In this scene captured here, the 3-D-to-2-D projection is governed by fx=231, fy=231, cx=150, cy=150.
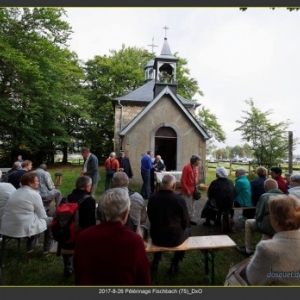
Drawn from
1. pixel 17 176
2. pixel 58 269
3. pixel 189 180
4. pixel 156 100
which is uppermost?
pixel 156 100

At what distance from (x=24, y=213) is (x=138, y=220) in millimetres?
1561

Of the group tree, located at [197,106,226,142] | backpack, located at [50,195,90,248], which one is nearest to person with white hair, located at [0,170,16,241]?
backpack, located at [50,195,90,248]

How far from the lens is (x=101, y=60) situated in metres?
22.0

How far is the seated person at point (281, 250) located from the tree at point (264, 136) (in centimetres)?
988

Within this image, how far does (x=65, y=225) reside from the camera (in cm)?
269

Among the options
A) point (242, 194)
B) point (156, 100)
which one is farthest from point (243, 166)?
point (242, 194)

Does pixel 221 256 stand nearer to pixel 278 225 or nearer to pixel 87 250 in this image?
pixel 278 225

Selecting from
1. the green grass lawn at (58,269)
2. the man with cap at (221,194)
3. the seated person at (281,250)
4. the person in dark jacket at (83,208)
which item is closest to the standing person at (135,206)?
the person in dark jacket at (83,208)

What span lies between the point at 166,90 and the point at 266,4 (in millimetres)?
8506

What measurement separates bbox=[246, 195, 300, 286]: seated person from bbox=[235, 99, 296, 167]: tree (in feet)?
32.4

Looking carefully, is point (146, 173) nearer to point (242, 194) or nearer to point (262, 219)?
point (242, 194)

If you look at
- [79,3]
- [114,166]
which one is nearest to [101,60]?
[114,166]

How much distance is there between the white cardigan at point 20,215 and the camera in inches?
122

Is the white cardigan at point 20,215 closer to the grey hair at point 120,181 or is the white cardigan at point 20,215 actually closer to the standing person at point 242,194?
the grey hair at point 120,181
